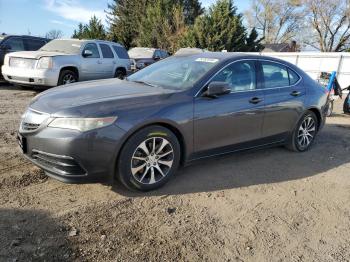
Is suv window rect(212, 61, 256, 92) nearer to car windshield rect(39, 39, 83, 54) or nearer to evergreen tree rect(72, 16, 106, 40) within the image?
car windshield rect(39, 39, 83, 54)

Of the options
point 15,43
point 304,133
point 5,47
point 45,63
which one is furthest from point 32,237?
point 15,43

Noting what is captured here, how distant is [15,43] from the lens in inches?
523

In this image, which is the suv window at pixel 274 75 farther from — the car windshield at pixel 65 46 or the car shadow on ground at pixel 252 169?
the car windshield at pixel 65 46

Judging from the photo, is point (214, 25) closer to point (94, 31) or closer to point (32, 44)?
point (94, 31)

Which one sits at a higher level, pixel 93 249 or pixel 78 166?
pixel 78 166

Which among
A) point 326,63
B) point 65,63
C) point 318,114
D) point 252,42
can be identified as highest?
point 65,63

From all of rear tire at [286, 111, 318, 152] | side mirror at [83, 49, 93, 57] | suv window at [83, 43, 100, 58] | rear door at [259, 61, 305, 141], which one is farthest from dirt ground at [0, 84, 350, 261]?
suv window at [83, 43, 100, 58]

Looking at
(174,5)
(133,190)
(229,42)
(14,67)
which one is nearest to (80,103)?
(133,190)

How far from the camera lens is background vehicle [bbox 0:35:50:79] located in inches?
504

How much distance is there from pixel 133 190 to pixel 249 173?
174 centimetres

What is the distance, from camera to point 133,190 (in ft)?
14.4

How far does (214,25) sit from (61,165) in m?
30.4

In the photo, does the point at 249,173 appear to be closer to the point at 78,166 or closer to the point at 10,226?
the point at 78,166

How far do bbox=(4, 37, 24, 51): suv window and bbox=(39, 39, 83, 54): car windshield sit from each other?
5.21ft
